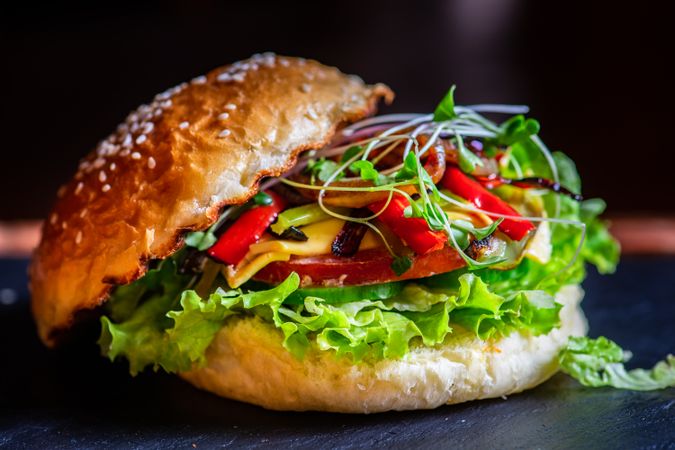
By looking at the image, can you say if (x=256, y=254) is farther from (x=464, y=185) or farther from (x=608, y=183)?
(x=608, y=183)

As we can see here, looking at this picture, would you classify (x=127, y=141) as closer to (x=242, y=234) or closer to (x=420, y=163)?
(x=242, y=234)

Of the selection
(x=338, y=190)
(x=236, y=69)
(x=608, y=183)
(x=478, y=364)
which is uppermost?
(x=236, y=69)

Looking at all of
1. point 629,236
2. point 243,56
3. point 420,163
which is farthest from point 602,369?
point 243,56

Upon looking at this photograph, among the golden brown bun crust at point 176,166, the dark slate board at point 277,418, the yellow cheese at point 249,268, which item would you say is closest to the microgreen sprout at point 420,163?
the golden brown bun crust at point 176,166

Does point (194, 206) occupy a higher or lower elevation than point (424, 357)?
higher

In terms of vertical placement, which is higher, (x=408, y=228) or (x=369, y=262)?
(x=408, y=228)

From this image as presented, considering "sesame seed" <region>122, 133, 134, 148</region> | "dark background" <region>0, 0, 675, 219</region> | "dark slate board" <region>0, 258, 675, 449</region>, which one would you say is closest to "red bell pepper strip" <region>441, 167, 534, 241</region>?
"dark slate board" <region>0, 258, 675, 449</region>

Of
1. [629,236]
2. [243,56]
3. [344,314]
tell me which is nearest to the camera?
[344,314]

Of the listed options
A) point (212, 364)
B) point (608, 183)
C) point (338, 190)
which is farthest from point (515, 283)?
point (608, 183)

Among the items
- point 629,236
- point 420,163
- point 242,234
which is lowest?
point 629,236
